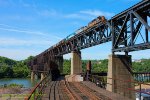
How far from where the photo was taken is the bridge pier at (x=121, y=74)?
110ft

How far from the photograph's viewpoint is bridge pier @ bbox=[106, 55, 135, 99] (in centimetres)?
3353

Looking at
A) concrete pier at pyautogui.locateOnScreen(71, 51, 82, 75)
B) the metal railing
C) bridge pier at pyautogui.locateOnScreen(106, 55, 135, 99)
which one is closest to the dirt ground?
the metal railing

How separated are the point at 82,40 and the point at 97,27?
16.3 m

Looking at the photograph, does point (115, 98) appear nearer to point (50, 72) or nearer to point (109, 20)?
point (109, 20)

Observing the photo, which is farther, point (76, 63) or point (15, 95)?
point (76, 63)

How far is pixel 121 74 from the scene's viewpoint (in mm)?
33938

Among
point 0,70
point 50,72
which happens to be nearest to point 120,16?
point 50,72

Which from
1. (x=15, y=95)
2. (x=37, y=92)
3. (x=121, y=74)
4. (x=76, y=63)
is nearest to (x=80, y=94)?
(x=37, y=92)

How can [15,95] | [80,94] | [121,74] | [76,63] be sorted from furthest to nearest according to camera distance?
[76,63] → [15,95] → [121,74] → [80,94]

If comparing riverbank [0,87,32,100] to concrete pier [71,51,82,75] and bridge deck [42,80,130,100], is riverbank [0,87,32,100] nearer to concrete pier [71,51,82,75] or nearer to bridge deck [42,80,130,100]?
bridge deck [42,80,130,100]

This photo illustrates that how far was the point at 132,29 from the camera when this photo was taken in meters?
29.6

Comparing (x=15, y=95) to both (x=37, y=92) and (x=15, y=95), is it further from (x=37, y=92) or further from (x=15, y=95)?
(x=37, y=92)

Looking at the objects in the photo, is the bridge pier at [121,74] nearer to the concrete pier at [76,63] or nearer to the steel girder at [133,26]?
the steel girder at [133,26]

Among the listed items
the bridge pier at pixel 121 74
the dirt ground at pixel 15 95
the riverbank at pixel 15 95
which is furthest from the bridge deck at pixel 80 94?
the riverbank at pixel 15 95
